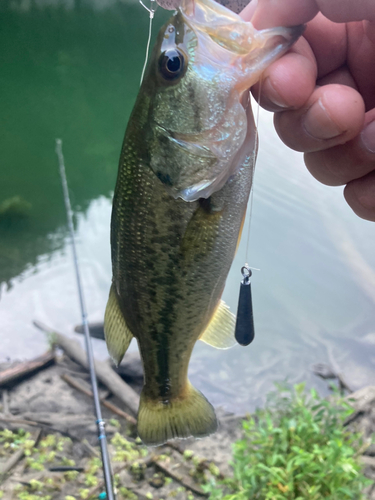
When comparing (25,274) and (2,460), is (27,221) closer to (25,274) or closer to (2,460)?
(25,274)

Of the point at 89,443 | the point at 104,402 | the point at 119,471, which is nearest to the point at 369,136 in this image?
the point at 119,471

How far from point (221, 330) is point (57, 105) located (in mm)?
13378

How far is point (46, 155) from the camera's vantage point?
963 cm

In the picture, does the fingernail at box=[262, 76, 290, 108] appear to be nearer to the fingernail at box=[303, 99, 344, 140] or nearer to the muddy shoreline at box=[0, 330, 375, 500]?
the fingernail at box=[303, 99, 344, 140]

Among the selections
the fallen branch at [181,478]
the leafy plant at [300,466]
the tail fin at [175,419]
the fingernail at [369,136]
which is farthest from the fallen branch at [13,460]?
the fingernail at [369,136]

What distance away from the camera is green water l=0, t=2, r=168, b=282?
7.05 metres

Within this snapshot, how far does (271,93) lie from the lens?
985 millimetres

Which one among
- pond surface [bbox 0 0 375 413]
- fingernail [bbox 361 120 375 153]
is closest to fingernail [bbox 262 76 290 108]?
fingernail [bbox 361 120 375 153]

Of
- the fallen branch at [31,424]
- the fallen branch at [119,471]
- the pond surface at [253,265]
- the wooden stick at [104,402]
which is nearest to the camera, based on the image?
the fallen branch at [119,471]

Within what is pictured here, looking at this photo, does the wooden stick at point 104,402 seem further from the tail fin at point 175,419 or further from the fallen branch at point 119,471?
the tail fin at point 175,419

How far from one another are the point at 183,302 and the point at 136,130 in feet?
1.75

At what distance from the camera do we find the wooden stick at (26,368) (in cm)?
358

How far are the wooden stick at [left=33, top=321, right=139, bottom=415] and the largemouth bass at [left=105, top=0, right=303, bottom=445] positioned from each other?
2559mm

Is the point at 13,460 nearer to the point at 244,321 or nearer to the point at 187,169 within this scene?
the point at 244,321
